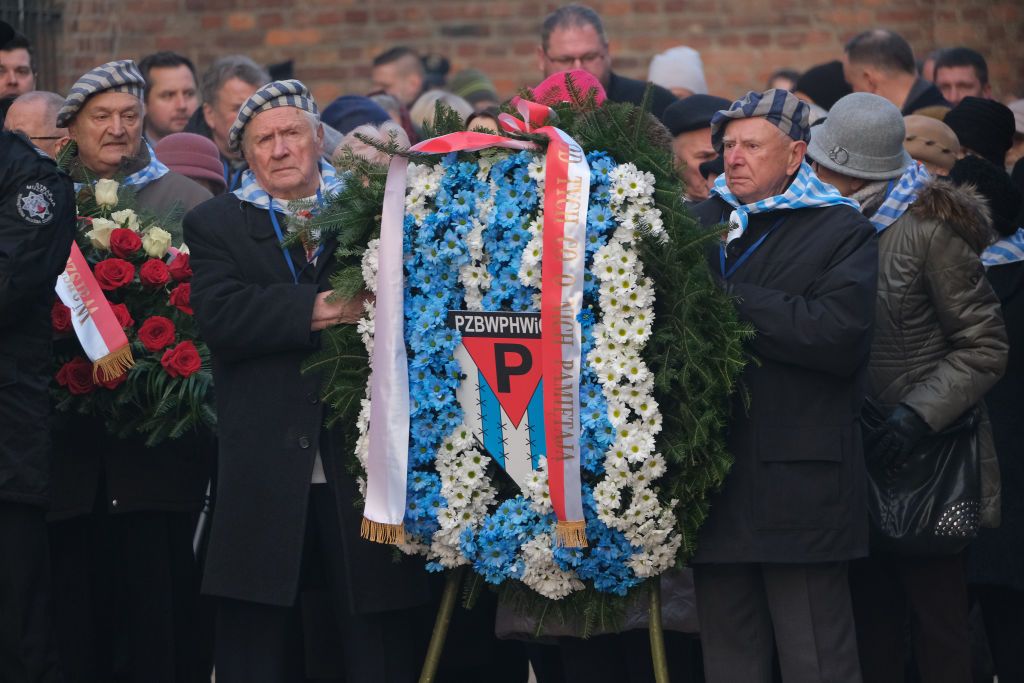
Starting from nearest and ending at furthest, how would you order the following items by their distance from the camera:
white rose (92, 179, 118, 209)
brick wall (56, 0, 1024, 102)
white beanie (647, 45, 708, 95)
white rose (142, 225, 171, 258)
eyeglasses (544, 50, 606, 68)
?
white rose (142, 225, 171, 258) → white rose (92, 179, 118, 209) → eyeglasses (544, 50, 606, 68) → white beanie (647, 45, 708, 95) → brick wall (56, 0, 1024, 102)

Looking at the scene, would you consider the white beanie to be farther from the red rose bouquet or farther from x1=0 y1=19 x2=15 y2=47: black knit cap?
x1=0 y1=19 x2=15 y2=47: black knit cap

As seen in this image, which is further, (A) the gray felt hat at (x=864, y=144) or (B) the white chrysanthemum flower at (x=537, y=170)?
(A) the gray felt hat at (x=864, y=144)

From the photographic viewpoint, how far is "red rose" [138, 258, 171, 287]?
594cm

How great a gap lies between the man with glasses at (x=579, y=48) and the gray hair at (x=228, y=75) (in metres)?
1.44

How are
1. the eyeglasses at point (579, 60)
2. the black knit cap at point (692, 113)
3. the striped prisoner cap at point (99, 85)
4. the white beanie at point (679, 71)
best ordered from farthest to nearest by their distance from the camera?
1. the white beanie at point (679, 71)
2. the eyeglasses at point (579, 60)
3. the black knit cap at point (692, 113)
4. the striped prisoner cap at point (99, 85)

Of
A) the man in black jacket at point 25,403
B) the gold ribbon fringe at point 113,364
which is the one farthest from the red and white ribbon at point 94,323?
the man in black jacket at point 25,403

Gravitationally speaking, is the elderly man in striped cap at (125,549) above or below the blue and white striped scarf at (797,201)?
below

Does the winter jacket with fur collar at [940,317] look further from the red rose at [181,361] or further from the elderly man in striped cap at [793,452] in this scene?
the red rose at [181,361]

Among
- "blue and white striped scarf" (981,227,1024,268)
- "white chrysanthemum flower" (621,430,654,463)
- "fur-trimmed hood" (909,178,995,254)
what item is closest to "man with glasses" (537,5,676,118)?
"blue and white striped scarf" (981,227,1024,268)

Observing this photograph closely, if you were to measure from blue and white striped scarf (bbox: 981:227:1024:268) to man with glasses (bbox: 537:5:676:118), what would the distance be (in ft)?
6.26

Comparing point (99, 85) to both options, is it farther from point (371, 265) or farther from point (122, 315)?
point (371, 265)

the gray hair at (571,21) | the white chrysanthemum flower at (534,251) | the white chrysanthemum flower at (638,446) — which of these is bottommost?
the white chrysanthemum flower at (638,446)

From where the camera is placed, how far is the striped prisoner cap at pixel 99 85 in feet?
21.0

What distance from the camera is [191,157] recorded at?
24.3 ft
